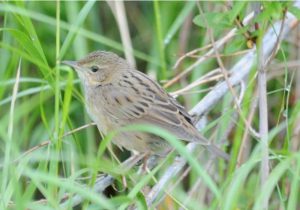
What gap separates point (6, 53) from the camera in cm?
469

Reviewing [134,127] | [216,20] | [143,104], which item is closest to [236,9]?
[216,20]

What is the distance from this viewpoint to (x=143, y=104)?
4.11 m

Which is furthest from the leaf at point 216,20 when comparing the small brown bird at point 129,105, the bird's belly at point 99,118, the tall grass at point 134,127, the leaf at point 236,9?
the bird's belly at point 99,118

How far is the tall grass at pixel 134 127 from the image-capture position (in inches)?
111

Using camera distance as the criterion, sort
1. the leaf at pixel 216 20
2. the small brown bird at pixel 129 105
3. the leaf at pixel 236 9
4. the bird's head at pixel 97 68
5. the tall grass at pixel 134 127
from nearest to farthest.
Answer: the tall grass at pixel 134 127 → the leaf at pixel 236 9 → the leaf at pixel 216 20 → the small brown bird at pixel 129 105 → the bird's head at pixel 97 68

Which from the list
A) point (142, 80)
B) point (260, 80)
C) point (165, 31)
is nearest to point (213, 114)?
point (165, 31)

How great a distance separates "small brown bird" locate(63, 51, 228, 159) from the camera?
3912 mm

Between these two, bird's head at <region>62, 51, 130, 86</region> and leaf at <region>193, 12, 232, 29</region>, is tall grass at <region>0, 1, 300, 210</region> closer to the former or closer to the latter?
leaf at <region>193, 12, 232, 29</region>

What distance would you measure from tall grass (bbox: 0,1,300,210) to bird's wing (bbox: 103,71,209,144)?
21 cm

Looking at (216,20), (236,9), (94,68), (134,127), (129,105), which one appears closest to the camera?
(134,127)

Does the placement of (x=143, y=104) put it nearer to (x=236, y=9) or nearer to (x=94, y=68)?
(x=94, y=68)

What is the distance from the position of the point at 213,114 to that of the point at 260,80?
2037mm

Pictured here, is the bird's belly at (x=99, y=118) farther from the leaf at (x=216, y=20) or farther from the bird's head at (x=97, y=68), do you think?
the leaf at (x=216, y=20)

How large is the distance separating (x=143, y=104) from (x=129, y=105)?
8cm
